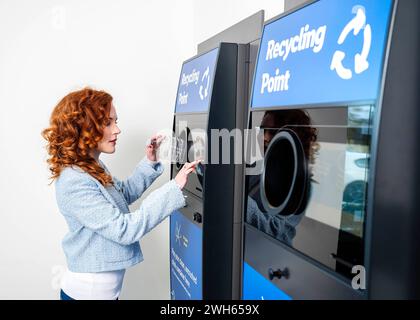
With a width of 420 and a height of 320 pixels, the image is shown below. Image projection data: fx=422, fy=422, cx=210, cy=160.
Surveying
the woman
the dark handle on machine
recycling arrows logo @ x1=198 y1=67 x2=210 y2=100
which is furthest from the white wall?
the dark handle on machine

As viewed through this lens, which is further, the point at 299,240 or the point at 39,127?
the point at 39,127

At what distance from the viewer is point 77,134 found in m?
2.15

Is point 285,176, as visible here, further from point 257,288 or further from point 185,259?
point 185,259

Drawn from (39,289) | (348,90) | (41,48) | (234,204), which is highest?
(41,48)

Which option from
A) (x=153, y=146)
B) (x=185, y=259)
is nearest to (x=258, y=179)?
(x=185, y=259)

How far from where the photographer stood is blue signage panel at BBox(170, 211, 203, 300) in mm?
2371

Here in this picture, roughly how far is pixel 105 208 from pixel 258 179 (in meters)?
0.79

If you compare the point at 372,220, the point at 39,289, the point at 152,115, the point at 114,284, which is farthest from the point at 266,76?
the point at 39,289

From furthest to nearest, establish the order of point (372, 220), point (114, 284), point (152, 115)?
1. point (152, 115)
2. point (114, 284)
3. point (372, 220)

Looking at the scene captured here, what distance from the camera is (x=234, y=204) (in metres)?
2.25

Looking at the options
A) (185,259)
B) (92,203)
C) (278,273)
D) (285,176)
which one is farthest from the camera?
(185,259)

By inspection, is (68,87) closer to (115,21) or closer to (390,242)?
(115,21)

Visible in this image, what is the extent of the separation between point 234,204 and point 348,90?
114 centimetres

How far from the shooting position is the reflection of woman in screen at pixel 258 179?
146 cm
